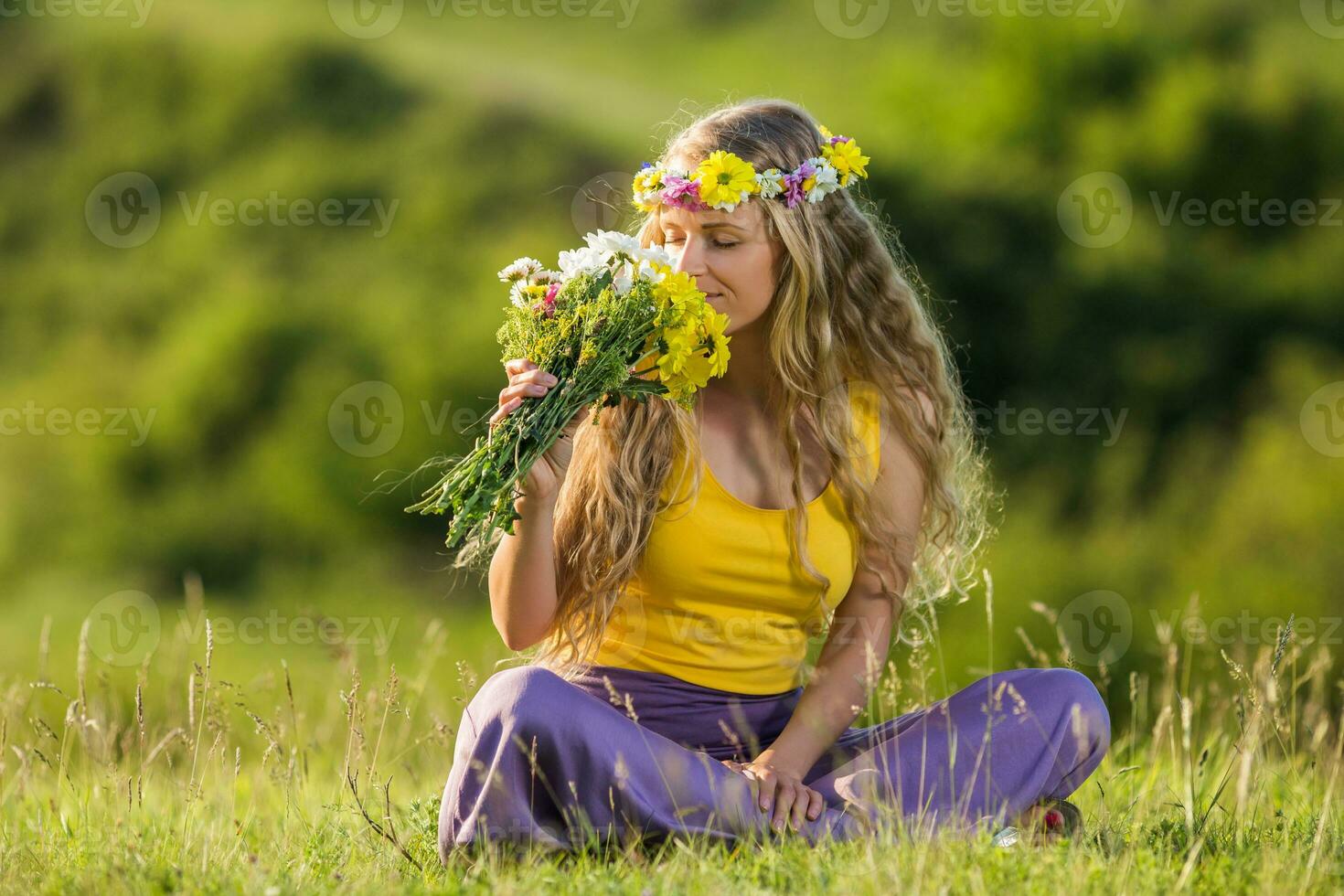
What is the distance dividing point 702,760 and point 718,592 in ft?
1.50

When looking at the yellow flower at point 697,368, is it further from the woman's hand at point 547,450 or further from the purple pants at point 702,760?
the purple pants at point 702,760

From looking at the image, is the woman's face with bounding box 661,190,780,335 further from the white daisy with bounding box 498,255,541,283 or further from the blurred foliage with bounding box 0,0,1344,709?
the blurred foliage with bounding box 0,0,1344,709

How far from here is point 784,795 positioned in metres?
3.20

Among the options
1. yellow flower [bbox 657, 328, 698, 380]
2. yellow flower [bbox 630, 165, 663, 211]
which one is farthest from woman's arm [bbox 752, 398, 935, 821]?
yellow flower [bbox 630, 165, 663, 211]

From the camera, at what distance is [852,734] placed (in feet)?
11.9

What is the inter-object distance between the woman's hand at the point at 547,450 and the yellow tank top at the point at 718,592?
0.38m

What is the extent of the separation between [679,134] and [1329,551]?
886 centimetres

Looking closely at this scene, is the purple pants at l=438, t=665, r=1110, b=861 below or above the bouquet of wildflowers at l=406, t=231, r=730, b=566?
below

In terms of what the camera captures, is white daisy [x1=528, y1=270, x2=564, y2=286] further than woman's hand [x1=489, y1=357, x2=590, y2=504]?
Yes

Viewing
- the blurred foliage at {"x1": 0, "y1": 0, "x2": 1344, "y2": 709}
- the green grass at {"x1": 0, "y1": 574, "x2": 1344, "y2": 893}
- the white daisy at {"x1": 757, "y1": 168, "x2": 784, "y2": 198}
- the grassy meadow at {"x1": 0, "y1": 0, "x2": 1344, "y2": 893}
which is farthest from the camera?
the blurred foliage at {"x1": 0, "y1": 0, "x2": 1344, "y2": 709}

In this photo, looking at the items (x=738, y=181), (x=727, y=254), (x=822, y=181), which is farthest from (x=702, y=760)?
(x=822, y=181)

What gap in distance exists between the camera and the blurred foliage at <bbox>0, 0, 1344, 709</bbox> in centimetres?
1262

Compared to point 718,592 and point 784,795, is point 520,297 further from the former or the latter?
point 784,795

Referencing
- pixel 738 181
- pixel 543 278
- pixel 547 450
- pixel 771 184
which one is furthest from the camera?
pixel 771 184
